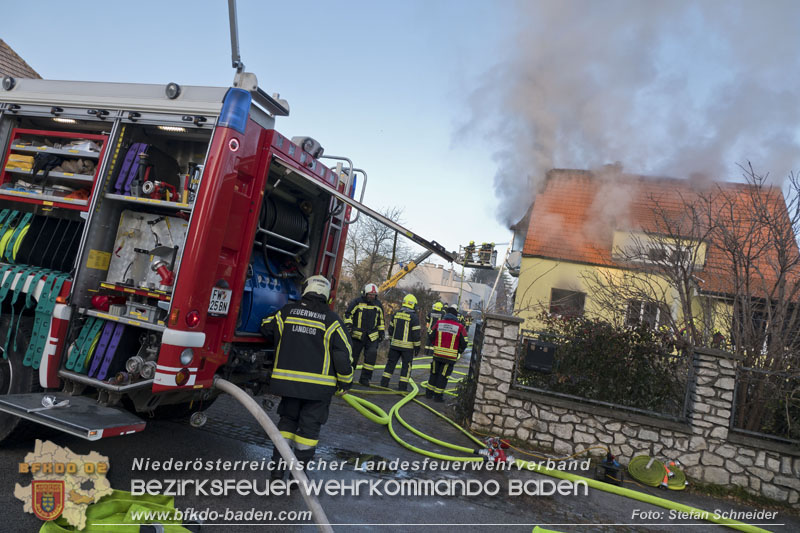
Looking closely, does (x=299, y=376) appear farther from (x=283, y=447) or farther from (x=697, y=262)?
(x=697, y=262)

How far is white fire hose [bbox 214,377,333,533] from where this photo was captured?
3003mm

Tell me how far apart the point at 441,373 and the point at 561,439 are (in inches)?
115

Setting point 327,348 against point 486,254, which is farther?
point 486,254

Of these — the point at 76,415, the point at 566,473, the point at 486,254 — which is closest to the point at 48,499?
the point at 76,415

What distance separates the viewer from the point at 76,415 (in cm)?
346

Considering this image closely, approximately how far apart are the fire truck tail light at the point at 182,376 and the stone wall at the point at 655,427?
411 cm

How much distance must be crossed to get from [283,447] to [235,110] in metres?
2.52

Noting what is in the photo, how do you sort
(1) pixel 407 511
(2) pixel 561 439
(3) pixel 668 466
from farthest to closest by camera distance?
(2) pixel 561 439 → (3) pixel 668 466 → (1) pixel 407 511

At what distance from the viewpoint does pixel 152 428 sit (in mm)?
5027

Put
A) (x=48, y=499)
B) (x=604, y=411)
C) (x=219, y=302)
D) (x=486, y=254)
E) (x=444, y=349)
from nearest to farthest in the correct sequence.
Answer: (x=48, y=499), (x=219, y=302), (x=604, y=411), (x=444, y=349), (x=486, y=254)

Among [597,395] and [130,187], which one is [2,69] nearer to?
[130,187]

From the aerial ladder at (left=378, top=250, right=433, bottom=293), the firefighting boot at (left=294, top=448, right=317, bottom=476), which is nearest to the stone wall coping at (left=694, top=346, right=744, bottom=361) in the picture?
the aerial ladder at (left=378, top=250, right=433, bottom=293)

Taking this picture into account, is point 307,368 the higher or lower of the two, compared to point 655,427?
higher

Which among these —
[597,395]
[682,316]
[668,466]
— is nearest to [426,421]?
[597,395]
